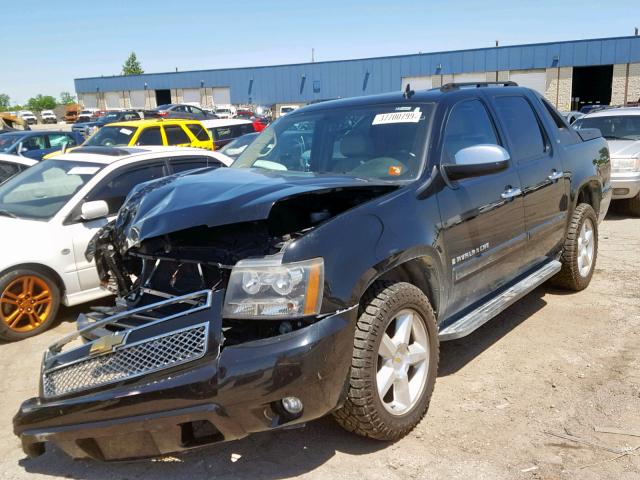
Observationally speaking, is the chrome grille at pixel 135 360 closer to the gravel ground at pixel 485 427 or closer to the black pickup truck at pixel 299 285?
the black pickup truck at pixel 299 285

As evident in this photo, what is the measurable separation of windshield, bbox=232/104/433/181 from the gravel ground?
1497mm

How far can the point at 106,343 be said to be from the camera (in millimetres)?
2775

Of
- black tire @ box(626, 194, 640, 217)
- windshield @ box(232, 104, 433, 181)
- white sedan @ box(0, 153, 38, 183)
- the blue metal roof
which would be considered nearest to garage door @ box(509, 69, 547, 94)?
the blue metal roof

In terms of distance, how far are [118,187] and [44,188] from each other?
2.57ft

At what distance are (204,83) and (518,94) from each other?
59101mm

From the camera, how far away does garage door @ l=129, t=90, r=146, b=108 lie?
66.1 metres

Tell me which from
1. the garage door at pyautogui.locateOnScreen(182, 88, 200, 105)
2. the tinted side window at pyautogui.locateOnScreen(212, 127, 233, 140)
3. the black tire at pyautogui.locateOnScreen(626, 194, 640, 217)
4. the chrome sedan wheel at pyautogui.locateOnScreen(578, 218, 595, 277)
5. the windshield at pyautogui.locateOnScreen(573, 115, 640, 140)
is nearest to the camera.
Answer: the chrome sedan wheel at pyautogui.locateOnScreen(578, 218, 595, 277)

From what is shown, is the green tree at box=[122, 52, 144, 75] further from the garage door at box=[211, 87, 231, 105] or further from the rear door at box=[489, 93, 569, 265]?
the rear door at box=[489, 93, 569, 265]

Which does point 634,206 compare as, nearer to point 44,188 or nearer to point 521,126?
point 521,126

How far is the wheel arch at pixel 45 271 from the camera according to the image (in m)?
5.20

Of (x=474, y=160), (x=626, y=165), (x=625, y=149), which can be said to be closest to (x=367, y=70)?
(x=625, y=149)

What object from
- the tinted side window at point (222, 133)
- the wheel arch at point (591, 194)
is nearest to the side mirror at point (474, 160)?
the wheel arch at point (591, 194)

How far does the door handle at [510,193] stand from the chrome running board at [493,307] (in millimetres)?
685

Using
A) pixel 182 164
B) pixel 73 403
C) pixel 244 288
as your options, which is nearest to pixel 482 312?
pixel 244 288
